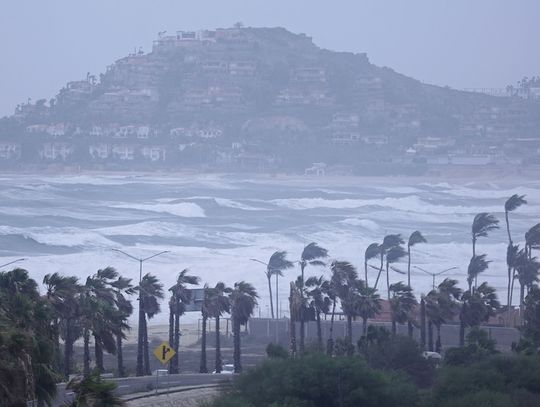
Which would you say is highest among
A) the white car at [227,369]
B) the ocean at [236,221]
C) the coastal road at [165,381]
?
the ocean at [236,221]

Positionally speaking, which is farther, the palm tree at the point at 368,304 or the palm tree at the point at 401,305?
the palm tree at the point at 368,304

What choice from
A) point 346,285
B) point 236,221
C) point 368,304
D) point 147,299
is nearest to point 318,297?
point 346,285

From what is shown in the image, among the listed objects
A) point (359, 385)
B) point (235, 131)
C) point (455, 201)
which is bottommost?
point (359, 385)

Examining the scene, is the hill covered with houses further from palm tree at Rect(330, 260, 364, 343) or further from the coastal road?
the coastal road

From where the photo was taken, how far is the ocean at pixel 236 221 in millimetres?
63656

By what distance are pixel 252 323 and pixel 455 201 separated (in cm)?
7505

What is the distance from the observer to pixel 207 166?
156 metres

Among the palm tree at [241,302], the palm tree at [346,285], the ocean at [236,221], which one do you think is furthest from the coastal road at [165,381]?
the ocean at [236,221]

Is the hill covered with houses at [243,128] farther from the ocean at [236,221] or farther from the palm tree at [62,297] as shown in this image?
the palm tree at [62,297]

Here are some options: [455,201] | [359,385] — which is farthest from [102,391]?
[455,201]

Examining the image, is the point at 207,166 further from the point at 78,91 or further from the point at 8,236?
the point at 8,236

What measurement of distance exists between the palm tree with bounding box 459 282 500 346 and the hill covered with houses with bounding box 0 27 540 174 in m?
119

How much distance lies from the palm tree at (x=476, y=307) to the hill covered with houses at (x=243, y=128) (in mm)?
119049

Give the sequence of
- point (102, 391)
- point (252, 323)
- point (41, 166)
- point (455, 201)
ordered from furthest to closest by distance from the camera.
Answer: point (41, 166) → point (455, 201) → point (252, 323) → point (102, 391)
